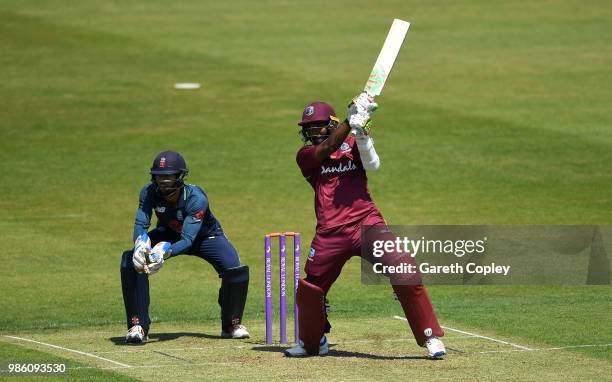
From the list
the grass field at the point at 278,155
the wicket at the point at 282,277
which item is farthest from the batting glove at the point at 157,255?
the wicket at the point at 282,277

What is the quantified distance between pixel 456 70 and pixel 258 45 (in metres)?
6.02

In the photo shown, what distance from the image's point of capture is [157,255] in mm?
11812

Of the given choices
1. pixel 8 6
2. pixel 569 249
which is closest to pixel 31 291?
pixel 569 249

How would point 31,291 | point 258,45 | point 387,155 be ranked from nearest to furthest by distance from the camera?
point 31,291, point 387,155, point 258,45

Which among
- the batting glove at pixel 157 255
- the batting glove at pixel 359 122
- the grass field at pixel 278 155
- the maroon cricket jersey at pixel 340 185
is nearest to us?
the batting glove at pixel 359 122

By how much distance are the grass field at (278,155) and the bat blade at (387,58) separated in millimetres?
2428

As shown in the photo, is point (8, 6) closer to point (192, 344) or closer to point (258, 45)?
point (258, 45)

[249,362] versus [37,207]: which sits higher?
[37,207]

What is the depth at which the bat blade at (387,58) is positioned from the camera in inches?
430

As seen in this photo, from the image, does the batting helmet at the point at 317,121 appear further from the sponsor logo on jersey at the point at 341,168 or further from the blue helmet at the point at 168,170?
the blue helmet at the point at 168,170

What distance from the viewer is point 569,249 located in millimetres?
17250

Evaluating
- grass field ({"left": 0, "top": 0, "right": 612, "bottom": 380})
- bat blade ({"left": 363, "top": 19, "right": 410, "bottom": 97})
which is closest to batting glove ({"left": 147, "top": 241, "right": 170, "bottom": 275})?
grass field ({"left": 0, "top": 0, "right": 612, "bottom": 380})

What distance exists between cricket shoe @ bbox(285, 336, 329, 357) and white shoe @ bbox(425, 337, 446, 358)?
97 centimetres

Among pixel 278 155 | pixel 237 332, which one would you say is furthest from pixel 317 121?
pixel 278 155
